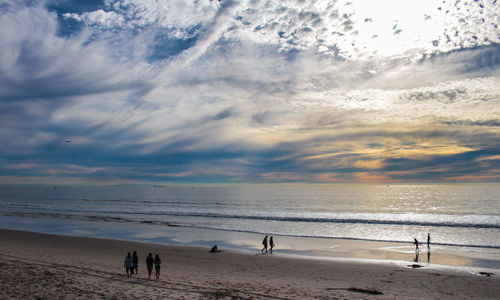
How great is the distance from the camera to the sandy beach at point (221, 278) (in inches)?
499

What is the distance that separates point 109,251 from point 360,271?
19.6 metres

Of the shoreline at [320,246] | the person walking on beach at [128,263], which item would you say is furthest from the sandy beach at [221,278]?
the shoreline at [320,246]

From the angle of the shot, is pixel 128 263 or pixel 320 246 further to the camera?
pixel 320 246

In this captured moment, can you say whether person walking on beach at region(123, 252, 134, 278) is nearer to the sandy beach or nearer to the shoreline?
the sandy beach

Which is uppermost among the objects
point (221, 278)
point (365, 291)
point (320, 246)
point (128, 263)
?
point (128, 263)

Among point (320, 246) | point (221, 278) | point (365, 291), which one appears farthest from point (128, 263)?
point (320, 246)

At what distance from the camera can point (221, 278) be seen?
1623cm

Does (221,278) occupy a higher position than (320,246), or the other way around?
(221,278)

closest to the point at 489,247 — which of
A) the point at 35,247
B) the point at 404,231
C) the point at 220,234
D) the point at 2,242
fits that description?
the point at 404,231

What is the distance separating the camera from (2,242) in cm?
Answer: 2639

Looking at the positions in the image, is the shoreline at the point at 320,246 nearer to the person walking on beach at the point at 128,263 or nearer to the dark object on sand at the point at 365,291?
the dark object on sand at the point at 365,291

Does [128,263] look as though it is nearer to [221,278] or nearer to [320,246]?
[221,278]

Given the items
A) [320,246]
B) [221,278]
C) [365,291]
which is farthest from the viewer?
[320,246]

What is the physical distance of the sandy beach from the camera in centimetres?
1268
